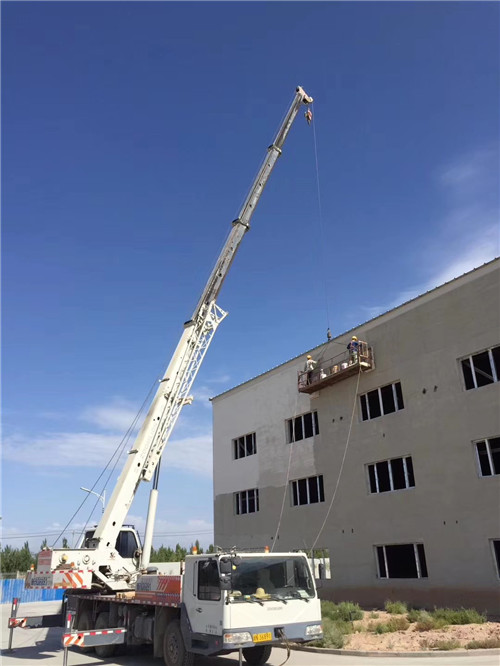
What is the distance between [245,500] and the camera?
28641mm

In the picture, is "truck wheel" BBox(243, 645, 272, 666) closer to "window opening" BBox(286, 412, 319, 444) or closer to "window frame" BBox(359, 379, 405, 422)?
"window frame" BBox(359, 379, 405, 422)

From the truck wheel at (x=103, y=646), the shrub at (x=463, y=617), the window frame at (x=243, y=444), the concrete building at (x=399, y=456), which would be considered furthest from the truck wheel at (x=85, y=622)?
the window frame at (x=243, y=444)

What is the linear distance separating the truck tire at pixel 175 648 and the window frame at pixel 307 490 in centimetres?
1354

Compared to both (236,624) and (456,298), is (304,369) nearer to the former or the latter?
(456,298)

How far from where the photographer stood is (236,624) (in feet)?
30.4

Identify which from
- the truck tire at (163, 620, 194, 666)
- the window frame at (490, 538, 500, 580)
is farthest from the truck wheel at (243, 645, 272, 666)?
the window frame at (490, 538, 500, 580)

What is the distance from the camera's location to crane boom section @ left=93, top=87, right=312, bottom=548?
15.0 m

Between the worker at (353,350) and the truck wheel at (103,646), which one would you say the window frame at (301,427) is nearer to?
the worker at (353,350)

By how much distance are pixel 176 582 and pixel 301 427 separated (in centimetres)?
1553

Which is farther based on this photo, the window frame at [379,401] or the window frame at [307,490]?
the window frame at [307,490]

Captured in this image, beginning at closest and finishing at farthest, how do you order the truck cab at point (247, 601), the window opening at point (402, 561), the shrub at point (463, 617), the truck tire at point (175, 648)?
the truck cab at point (247, 601) < the truck tire at point (175, 648) < the shrub at point (463, 617) < the window opening at point (402, 561)

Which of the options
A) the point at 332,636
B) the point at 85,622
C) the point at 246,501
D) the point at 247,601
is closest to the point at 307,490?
the point at 246,501

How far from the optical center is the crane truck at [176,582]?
9.59m

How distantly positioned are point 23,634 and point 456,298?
66.8ft
